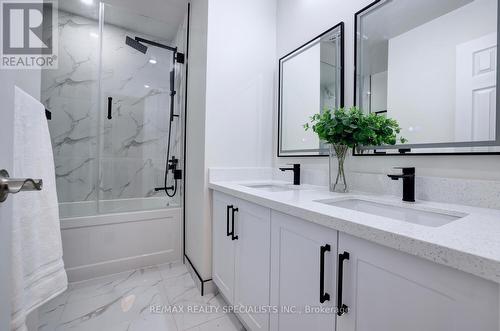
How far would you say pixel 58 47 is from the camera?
2254mm

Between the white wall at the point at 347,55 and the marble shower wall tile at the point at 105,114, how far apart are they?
1143mm

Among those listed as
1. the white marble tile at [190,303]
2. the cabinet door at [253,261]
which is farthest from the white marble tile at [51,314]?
the cabinet door at [253,261]

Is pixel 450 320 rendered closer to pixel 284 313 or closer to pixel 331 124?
pixel 284 313

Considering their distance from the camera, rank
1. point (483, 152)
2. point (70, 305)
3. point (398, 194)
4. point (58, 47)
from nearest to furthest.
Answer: point (483, 152) → point (398, 194) → point (70, 305) → point (58, 47)

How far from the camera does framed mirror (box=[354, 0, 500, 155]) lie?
86 centimetres

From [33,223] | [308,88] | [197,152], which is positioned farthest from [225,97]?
[33,223]

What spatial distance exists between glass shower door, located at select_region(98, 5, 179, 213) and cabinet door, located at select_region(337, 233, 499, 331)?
1940 mm

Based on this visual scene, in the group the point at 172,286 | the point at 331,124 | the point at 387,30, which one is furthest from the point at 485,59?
the point at 172,286

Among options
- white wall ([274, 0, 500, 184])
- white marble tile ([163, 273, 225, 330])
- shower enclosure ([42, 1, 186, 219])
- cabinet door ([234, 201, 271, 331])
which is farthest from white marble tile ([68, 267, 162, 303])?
white wall ([274, 0, 500, 184])

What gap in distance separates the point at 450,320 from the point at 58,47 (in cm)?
336

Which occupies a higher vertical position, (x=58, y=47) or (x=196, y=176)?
(x=58, y=47)

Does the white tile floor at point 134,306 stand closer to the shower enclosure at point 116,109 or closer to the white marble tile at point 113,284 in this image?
the white marble tile at point 113,284

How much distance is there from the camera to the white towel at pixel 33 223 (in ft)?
2.38

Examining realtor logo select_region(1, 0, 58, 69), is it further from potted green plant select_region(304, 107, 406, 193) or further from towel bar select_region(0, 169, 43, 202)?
potted green plant select_region(304, 107, 406, 193)
